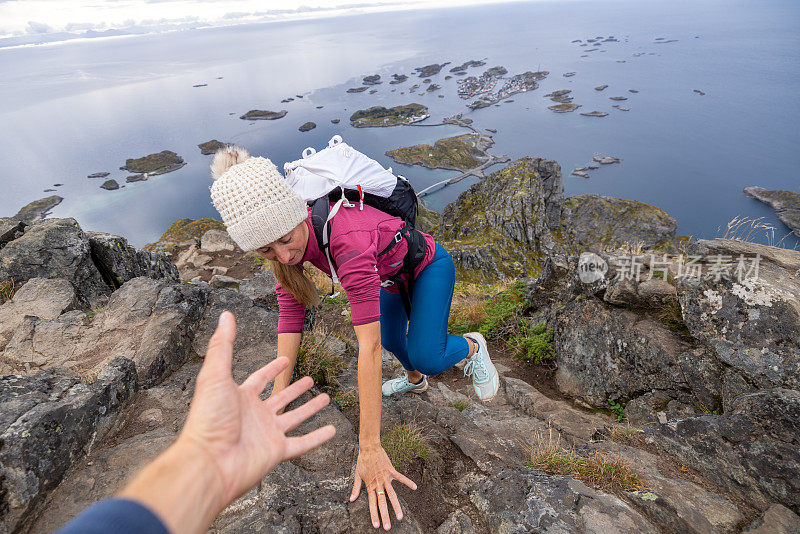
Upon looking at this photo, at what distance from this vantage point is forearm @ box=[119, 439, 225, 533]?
4.94 feet

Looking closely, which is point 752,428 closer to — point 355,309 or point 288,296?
point 355,309

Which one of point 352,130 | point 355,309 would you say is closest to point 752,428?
point 355,309

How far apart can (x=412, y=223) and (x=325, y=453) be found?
2.92m

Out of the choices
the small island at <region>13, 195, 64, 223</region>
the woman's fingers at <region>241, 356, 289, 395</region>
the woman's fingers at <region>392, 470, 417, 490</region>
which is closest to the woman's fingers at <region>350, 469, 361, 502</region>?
the woman's fingers at <region>392, 470, 417, 490</region>

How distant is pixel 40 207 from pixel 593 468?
427 ft

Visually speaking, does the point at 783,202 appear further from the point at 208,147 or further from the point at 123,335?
the point at 208,147

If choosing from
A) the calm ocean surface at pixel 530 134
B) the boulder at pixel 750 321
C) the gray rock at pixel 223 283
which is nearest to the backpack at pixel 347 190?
the boulder at pixel 750 321

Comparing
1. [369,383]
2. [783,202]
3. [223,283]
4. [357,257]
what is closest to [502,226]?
[223,283]

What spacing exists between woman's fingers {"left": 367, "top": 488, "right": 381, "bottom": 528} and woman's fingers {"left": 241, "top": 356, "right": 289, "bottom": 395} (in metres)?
1.65

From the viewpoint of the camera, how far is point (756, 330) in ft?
17.4

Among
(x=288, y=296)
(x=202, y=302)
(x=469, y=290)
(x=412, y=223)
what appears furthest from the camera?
(x=469, y=290)

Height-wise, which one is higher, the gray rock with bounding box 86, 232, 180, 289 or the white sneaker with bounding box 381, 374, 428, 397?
the gray rock with bounding box 86, 232, 180, 289

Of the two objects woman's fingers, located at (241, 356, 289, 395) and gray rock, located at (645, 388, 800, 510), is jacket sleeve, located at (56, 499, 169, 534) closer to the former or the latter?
woman's fingers, located at (241, 356, 289, 395)

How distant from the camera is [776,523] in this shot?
3439 mm
